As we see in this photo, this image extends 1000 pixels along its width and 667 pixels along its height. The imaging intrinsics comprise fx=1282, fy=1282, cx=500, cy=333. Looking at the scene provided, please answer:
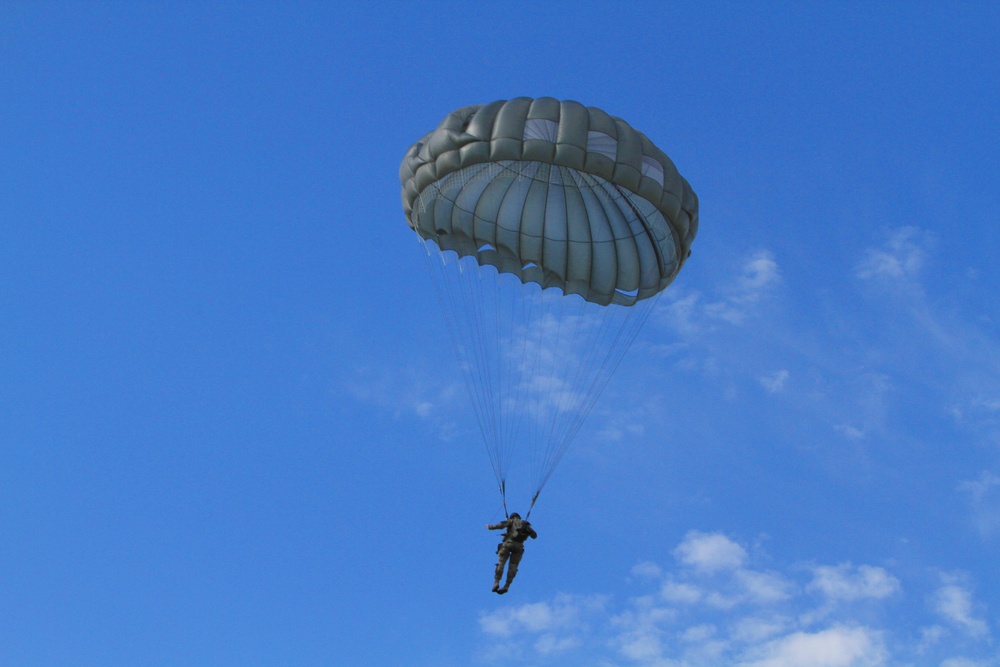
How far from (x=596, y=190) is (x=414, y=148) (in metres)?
4.00

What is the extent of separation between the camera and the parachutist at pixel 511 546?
25516mm

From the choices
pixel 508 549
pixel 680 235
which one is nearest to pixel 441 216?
pixel 680 235

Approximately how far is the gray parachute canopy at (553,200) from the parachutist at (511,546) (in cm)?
548

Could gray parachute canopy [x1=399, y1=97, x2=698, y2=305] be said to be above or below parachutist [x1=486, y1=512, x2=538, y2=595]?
above

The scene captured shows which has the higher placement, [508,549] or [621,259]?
[621,259]

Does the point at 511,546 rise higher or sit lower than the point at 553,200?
lower

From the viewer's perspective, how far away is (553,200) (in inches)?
1073

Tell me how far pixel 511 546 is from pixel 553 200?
24.1 ft

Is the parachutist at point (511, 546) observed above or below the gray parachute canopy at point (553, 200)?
below

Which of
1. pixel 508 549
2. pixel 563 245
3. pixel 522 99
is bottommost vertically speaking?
pixel 508 549

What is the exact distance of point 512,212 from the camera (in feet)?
89.0

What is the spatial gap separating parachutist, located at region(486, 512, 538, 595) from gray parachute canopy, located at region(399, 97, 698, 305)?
5.48m

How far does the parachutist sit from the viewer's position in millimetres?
25516

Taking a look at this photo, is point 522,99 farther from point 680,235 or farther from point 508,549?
point 508,549
